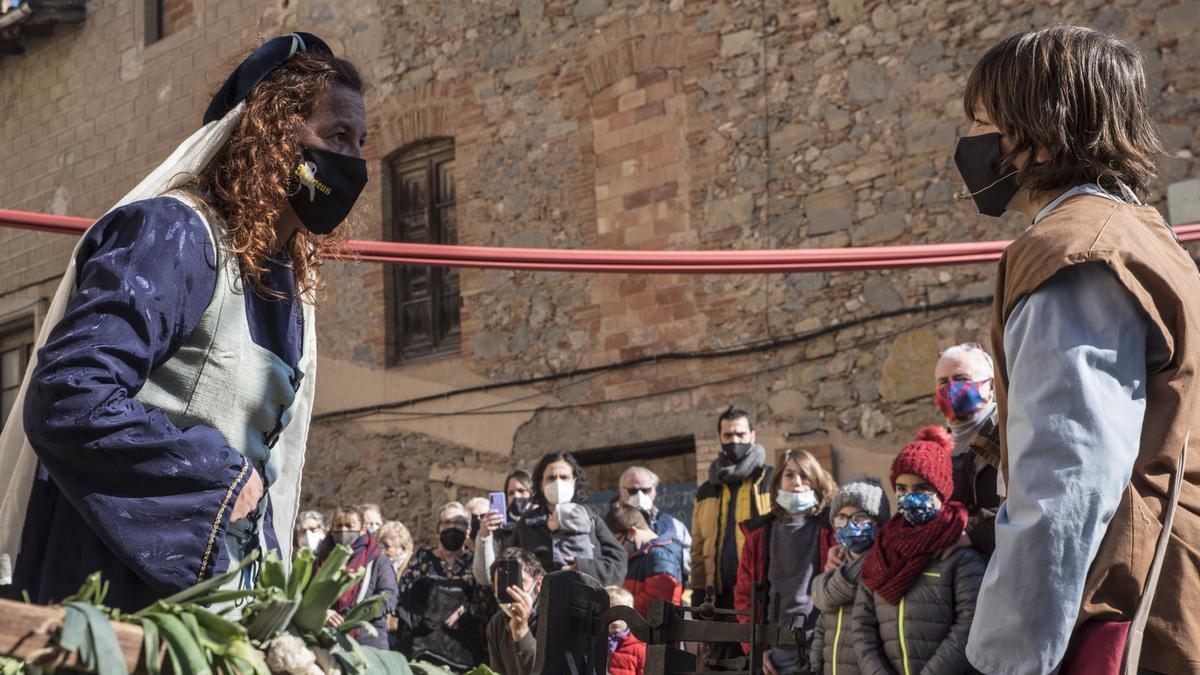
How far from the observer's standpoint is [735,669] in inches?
144

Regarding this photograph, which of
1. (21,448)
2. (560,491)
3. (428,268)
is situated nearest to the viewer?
(21,448)

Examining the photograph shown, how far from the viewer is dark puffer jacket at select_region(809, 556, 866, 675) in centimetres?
470

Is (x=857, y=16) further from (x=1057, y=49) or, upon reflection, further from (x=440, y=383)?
(x=1057, y=49)

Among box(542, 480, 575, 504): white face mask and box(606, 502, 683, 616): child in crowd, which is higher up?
box(542, 480, 575, 504): white face mask

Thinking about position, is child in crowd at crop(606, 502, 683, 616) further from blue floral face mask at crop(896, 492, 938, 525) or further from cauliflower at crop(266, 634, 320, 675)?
cauliflower at crop(266, 634, 320, 675)

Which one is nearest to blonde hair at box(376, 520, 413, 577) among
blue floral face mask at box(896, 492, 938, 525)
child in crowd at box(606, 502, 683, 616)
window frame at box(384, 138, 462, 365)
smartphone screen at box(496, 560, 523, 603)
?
child in crowd at box(606, 502, 683, 616)

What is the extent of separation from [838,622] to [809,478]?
42.2 inches

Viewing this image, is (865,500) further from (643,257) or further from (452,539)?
(452,539)

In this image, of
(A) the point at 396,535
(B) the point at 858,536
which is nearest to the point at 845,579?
(B) the point at 858,536

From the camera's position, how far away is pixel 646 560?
6500 millimetres

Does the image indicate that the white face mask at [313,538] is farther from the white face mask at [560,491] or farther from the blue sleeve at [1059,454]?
the blue sleeve at [1059,454]

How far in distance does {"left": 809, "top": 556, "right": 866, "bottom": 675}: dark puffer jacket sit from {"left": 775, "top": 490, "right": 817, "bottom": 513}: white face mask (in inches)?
33.6

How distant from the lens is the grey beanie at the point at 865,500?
16.8ft

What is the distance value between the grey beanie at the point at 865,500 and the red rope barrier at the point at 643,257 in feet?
3.25
